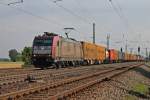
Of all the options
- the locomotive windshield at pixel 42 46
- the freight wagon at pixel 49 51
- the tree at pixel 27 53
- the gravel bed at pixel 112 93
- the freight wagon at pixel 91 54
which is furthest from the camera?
the tree at pixel 27 53

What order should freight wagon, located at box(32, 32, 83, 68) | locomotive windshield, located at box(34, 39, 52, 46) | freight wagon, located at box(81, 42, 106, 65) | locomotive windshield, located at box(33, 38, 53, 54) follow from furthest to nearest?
freight wagon, located at box(81, 42, 106, 65) < locomotive windshield, located at box(34, 39, 52, 46) < locomotive windshield, located at box(33, 38, 53, 54) < freight wagon, located at box(32, 32, 83, 68)

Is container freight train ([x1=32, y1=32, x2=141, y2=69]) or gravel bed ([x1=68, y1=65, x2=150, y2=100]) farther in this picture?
container freight train ([x1=32, y1=32, x2=141, y2=69])

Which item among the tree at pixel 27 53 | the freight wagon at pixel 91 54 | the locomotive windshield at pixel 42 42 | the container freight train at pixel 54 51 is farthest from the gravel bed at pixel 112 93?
the tree at pixel 27 53

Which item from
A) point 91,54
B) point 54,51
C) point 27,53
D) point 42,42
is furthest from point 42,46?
point 27,53

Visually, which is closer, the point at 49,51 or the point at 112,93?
the point at 112,93

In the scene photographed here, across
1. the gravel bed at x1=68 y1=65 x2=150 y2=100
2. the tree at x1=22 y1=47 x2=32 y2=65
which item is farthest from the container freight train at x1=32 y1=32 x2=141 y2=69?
the gravel bed at x1=68 y1=65 x2=150 y2=100

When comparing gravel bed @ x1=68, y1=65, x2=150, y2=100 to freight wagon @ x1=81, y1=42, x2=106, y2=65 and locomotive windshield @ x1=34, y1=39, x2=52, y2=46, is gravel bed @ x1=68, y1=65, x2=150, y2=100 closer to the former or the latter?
locomotive windshield @ x1=34, y1=39, x2=52, y2=46

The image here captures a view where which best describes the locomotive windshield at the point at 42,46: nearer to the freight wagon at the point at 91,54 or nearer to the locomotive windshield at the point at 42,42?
the locomotive windshield at the point at 42,42

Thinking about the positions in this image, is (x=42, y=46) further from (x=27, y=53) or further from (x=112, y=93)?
(x=27, y=53)

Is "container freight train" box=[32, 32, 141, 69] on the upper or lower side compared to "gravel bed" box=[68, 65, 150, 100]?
upper

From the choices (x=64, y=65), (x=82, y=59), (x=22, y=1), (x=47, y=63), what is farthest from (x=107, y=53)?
(x=22, y=1)

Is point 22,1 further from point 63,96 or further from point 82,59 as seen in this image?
point 82,59

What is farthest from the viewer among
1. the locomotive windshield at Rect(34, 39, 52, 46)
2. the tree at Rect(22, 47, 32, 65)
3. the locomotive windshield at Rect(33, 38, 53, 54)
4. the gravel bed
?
the tree at Rect(22, 47, 32, 65)

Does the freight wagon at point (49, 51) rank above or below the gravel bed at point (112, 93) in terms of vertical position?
above
